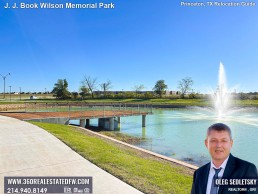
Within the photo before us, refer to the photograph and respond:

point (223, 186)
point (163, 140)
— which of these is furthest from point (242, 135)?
point (223, 186)

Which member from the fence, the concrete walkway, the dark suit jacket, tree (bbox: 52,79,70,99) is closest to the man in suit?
the dark suit jacket

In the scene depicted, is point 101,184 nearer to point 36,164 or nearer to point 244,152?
point 36,164

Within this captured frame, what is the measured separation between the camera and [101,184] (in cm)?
614

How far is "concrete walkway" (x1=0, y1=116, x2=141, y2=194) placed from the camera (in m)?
6.15

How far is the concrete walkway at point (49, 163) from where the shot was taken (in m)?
6.15

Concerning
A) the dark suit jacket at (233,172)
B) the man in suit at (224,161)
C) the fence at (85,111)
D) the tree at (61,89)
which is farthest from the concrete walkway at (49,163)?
the tree at (61,89)

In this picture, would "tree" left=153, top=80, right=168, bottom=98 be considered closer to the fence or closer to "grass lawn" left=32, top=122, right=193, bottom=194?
the fence

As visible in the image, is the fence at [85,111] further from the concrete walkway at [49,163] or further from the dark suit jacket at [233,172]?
the dark suit jacket at [233,172]

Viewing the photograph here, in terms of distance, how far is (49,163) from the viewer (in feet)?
25.6

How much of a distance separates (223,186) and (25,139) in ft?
35.7

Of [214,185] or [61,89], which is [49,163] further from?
[61,89]

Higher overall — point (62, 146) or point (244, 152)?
point (62, 146)

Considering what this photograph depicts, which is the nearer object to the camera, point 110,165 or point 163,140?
point 110,165

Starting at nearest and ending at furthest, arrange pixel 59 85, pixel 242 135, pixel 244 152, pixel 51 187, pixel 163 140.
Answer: pixel 51 187 < pixel 244 152 < pixel 163 140 < pixel 242 135 < pixel 59 85
